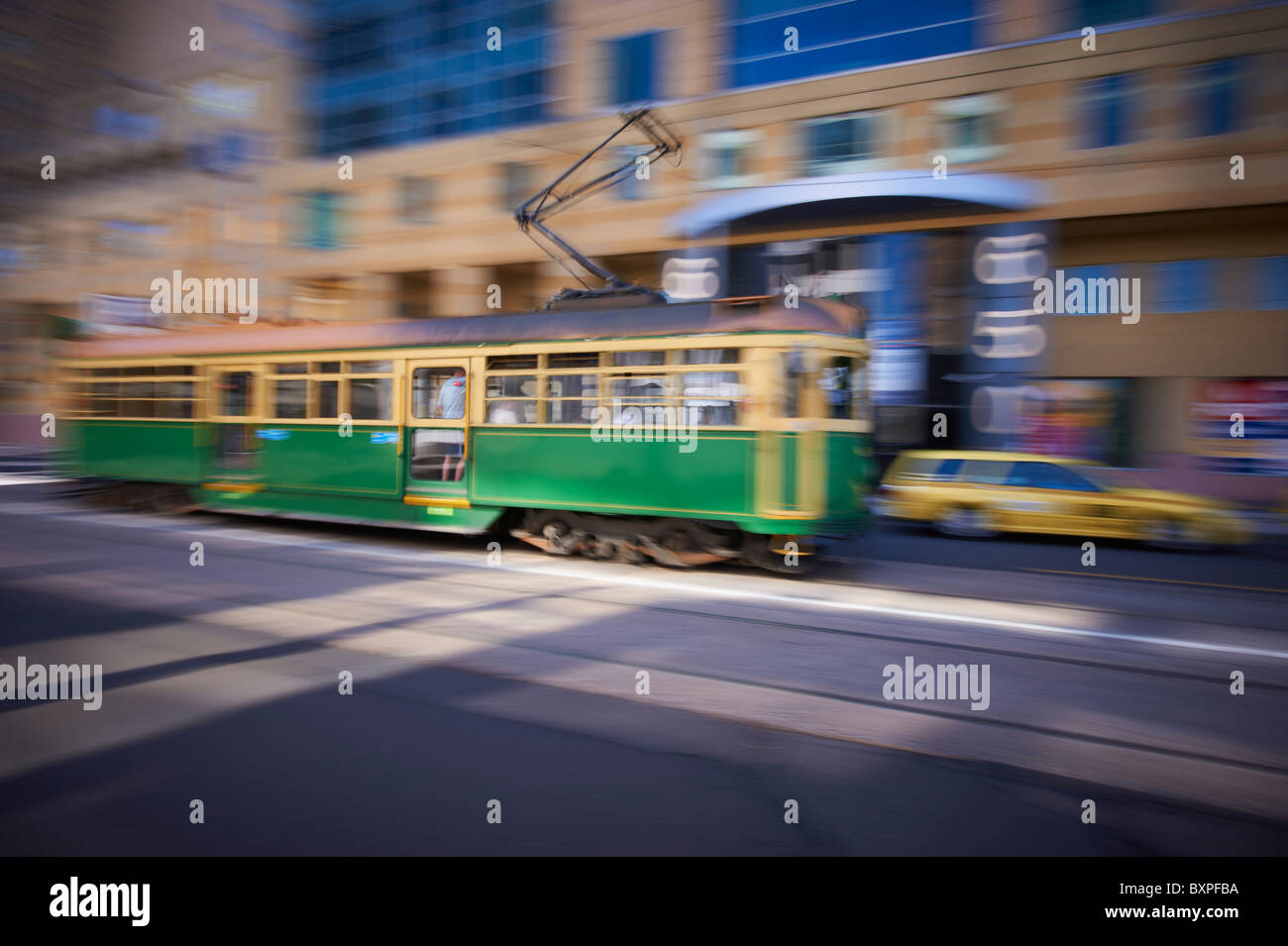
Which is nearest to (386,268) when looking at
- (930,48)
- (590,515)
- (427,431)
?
(930,48)

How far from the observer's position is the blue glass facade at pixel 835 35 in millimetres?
19500

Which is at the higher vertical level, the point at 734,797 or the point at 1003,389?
the point at 1003,389

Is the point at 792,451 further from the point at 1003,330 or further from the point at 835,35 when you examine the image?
the point at 835,35

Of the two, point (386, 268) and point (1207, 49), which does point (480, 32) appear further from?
point (1207, 49)

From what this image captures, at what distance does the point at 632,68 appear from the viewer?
23.0 metres

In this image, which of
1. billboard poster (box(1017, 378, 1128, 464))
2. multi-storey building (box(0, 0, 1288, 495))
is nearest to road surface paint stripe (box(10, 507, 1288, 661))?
multi-storey building (box(0, 0, 1288, 495))

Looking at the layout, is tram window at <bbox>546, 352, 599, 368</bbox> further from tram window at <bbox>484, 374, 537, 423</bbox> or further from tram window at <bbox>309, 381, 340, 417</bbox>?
tram window at <bbox>309, 381, 340, 417</bbox>

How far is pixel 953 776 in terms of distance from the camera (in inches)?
165

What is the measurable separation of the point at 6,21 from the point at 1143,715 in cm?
3544

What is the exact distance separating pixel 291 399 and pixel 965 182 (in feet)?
46.6


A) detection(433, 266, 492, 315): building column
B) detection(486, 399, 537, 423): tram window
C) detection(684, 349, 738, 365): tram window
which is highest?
detection(433, 266, 492, 315): building column

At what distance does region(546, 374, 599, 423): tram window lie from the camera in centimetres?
1012

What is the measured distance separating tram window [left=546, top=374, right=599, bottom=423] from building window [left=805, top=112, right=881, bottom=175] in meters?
12.8

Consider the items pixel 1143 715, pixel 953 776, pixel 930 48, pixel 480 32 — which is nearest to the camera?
pixel 953 776
